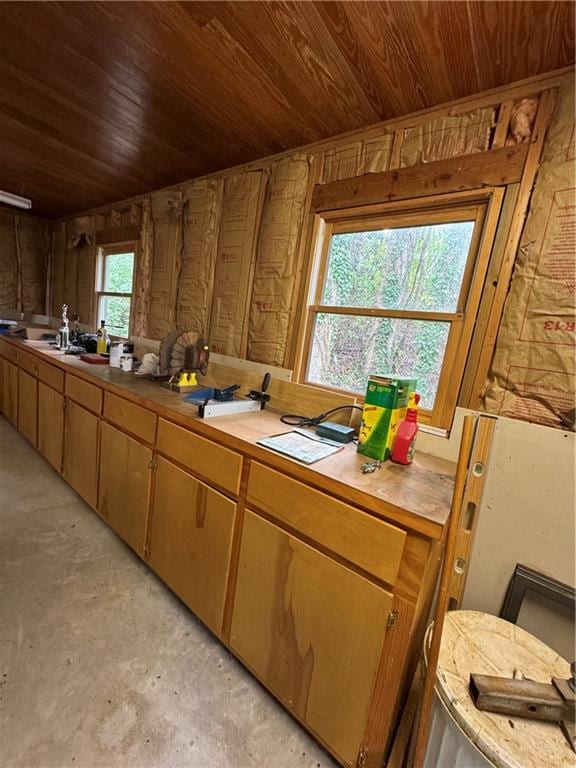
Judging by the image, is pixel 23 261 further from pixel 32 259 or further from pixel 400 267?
pixel 400 267

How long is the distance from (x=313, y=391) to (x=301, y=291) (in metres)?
0.59

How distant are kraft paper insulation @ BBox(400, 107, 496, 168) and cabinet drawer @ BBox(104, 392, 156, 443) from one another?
68.6 inches

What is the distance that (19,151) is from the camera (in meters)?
2.28

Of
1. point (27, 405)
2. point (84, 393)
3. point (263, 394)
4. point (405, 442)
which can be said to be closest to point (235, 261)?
point (263, 394)

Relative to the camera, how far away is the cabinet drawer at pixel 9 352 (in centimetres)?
304

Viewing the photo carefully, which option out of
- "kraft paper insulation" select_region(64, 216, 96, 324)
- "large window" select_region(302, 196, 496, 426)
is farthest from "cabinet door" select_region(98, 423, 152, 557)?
"kraft paper insulation" select_region(64, 216, 96, 324)

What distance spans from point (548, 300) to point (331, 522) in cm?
110

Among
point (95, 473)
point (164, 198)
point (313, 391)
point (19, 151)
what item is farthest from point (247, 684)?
point (19, 151)

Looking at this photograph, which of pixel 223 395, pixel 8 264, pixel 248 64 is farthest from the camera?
pixel 8 264

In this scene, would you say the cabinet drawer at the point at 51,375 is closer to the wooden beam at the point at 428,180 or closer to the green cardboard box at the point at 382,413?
the wooden beam at the point at 428,180

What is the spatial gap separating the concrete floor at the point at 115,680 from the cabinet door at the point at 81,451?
Answer: 0.39 meters

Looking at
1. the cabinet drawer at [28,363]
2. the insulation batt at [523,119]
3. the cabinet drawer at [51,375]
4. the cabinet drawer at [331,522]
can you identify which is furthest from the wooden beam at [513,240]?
the cabinet drawer at [28,363]

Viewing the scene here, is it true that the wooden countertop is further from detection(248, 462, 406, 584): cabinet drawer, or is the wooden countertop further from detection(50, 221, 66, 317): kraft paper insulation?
detection(50, 221, 66, 317): kraft paper insulation

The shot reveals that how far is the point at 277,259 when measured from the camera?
1.87 metres
